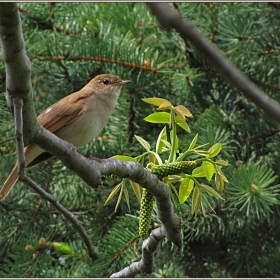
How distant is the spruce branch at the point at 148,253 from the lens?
5.12 ft

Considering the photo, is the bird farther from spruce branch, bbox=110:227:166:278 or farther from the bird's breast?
spruce branch, bbox=110:227:166:278

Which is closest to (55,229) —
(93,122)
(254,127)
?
(93,122)

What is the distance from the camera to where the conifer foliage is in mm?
2203

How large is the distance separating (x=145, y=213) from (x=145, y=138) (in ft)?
3.56

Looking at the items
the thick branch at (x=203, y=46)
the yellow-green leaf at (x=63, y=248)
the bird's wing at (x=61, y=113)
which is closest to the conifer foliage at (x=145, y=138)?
the yellow-green leaf at (x=63, y=248)

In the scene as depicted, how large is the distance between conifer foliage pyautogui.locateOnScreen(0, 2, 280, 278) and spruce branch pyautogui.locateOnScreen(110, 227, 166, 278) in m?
0.38

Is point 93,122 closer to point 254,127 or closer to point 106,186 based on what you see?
point 106,186

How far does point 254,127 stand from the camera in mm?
2449

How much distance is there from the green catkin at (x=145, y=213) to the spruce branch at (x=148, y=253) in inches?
4.4

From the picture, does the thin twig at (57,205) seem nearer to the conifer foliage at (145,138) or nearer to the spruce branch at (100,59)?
the conifer foliage at (145,138)

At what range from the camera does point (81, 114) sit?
93.7 inches

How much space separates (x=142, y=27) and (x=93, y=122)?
719 mm

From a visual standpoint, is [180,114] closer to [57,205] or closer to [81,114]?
[57,205]

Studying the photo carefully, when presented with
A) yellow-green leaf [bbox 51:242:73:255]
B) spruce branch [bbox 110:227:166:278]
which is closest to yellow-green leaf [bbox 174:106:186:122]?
spruce branch [bbox 110:227:166:278]
